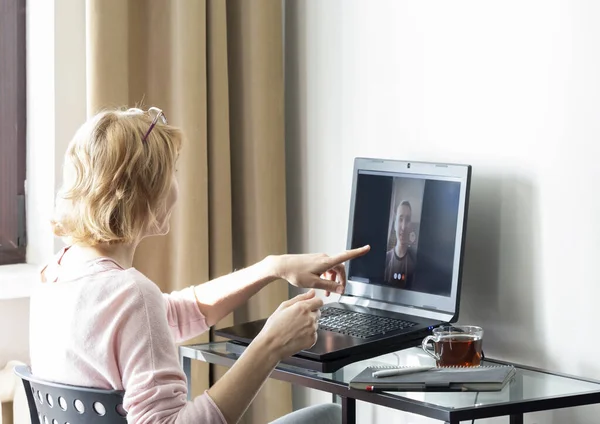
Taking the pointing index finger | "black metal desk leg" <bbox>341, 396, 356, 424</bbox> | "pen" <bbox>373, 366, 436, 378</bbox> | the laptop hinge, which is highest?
the pointing index finger

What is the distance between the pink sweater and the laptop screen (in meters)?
0.67

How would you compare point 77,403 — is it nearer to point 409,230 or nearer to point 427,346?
point 427,346

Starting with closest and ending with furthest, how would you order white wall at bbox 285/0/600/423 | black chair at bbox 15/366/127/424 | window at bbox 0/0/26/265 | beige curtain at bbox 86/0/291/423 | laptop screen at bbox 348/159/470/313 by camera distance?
1. black chair at bbox 15/366/127/424
2. white wall at bbox 285/0/600/423
3. laptop screen at bbox 348/159/470/313
4. beige curtain at bbox 86/0/291/423
5. window at bbox 0/0/26/265

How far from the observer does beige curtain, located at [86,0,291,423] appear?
2.11 m

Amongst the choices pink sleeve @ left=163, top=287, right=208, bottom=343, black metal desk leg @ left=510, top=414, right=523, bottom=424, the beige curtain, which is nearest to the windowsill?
the beige curtain

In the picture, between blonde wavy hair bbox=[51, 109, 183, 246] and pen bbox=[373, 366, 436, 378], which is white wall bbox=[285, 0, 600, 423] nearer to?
pen bbox=[373, 366, 436, 378]

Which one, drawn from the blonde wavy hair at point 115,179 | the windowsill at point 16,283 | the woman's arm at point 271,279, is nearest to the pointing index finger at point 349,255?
the woman's arm at point 271,279

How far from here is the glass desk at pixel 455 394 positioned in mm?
1375

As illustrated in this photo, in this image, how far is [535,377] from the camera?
1577 mm

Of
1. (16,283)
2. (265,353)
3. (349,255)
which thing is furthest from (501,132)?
(16,283)

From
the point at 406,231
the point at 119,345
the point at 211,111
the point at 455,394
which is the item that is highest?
the point at 211,111

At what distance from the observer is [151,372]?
1242 mm

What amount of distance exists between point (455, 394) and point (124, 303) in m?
0.55

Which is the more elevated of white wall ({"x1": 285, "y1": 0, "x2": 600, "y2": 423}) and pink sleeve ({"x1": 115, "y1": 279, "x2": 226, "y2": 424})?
white wall ({"x1": 285, "y1": 0, "x2": 600, "y2": 423})
